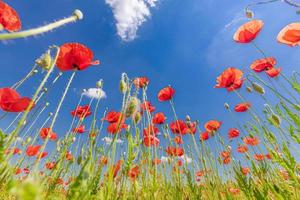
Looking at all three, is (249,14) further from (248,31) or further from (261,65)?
(261,65)

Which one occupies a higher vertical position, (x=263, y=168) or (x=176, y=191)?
(x=263, y=168)

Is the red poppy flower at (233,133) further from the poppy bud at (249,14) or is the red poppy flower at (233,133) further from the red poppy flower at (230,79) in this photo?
the poppy bud at (249,14)

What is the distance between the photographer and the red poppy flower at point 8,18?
5.74ft

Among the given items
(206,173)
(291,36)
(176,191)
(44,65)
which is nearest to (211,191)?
(206,173)

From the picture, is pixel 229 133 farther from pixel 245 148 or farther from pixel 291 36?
pixel 291 36

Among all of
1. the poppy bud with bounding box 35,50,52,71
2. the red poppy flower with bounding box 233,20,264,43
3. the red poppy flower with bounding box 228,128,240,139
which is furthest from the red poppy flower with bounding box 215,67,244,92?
the poppy bud with bounding box 35,50,52,71

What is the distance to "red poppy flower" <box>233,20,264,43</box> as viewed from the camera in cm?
294

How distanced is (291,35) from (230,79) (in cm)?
159

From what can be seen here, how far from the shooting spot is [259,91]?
3334mm

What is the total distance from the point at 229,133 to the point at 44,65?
13.6ft

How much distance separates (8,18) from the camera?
1764 mm

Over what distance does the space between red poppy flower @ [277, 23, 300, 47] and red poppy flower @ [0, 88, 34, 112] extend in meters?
1.62

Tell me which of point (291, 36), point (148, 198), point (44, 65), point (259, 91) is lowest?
point (148, 198)

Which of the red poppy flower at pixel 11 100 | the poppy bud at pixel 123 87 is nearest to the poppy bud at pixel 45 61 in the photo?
the red poppy flower at pixel 11 100
